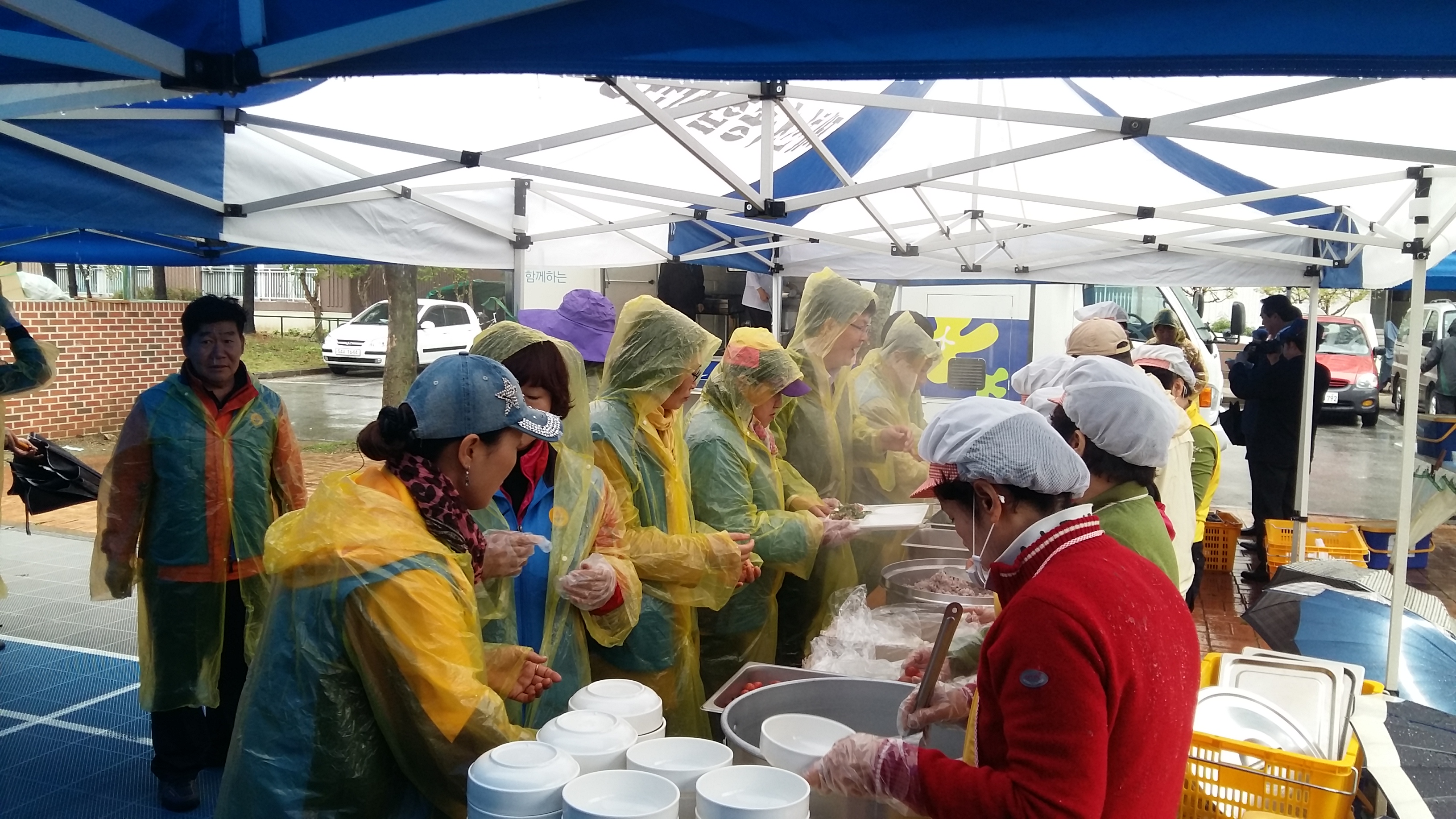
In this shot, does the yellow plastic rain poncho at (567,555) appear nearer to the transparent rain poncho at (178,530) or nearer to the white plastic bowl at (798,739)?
the white plastic bowl at (798,739)

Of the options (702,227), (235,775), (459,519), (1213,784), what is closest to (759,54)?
(459,519)

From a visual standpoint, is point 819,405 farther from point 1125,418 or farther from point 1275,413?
point 1275,413

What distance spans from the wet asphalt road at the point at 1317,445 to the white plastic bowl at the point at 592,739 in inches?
300

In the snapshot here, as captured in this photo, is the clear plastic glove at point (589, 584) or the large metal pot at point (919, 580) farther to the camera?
the large metal pot at point (919, 580)

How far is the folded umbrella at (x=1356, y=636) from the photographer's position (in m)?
3.85

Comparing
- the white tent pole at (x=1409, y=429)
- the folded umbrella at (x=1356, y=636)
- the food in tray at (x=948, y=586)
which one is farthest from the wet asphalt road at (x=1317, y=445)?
the food in tray at (x=948, y=586)

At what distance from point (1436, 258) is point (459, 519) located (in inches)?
164

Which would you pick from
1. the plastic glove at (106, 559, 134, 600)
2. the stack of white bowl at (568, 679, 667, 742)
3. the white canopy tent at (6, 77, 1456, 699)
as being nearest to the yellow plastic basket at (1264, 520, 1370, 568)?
the white canopy tent at (6, 77, 1456, 699)

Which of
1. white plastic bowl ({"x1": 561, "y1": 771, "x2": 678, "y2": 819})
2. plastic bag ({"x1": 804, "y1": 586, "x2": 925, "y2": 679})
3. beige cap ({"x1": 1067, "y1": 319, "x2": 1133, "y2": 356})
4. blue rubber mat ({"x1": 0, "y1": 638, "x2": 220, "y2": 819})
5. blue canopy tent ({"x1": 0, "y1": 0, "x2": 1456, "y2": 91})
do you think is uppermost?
blue canopy tent ({"x1": 0, "y1": 0, "x2": 1456, "y2": 91})

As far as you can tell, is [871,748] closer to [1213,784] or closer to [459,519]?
[459,519]

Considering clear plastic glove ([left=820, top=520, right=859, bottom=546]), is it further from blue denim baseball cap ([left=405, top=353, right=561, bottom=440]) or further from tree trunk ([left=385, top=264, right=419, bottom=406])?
tree trunk ([left=385, top=264, right=419, bottom=406])

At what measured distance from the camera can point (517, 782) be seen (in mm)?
1553

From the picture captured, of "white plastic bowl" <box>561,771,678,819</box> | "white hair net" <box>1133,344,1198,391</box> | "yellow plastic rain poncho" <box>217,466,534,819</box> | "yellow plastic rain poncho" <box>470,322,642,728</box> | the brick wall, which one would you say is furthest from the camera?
the brick wall

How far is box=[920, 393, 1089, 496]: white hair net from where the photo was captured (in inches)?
57.1
